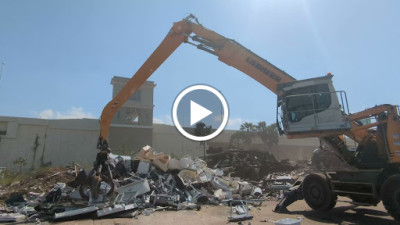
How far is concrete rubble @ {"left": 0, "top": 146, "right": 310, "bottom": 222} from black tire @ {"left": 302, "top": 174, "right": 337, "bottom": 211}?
232 cm

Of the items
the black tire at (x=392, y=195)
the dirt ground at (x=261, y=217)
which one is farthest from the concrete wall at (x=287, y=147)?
the black tire at (x=392, y=195)

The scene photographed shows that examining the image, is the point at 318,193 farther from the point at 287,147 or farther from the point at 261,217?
the point at 287,147

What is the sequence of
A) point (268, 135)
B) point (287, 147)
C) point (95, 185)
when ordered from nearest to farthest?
point (95, 185)
point (268, 135)
point (287, 147)

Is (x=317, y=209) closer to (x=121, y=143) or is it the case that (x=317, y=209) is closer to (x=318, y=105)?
(x=318, y=105)

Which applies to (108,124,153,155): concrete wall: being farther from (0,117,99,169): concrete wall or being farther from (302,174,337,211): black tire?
(302,174,337,211): black tire

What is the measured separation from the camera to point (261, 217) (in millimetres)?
8984

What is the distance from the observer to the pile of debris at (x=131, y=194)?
8.88 m

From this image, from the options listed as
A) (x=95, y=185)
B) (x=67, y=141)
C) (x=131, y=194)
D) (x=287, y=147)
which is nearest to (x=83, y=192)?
(x=95, y=185)

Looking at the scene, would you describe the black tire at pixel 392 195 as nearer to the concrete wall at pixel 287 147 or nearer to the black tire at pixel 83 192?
the black tire at pixel 83 192

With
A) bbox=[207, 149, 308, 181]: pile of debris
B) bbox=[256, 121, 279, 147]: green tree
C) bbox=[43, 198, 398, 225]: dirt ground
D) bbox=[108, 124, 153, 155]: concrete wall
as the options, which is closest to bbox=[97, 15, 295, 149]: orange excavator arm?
bbox=[43, 198, 398, 225]: dirt ground

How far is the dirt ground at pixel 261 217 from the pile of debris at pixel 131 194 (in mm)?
396

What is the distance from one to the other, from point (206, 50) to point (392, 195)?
322 inches

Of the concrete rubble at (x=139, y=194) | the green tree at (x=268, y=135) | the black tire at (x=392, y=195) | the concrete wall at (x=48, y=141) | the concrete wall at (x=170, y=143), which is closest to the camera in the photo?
the black tire at (x=392, y=195)


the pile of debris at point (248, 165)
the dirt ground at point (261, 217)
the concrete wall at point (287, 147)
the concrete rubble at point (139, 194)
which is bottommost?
the dirt ground at point (261, 217)
